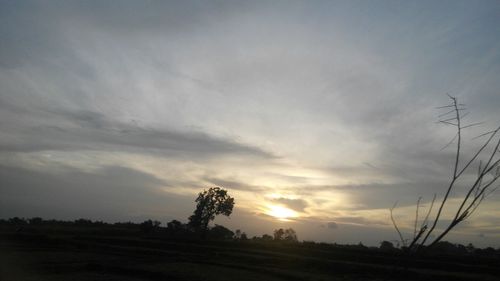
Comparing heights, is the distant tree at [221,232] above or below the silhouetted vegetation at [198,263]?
above

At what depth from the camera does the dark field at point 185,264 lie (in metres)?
26.9

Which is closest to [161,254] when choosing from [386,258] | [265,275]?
[265,275]

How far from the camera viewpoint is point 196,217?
260 ft

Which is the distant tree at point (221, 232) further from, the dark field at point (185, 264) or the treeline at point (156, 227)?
the dark field at point (185, 264)

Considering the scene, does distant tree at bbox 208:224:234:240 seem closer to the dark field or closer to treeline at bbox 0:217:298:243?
treeline at bbox 0:217:298:243

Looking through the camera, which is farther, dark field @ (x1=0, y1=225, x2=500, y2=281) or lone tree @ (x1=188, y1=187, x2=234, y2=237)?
lone tree @ (x1=188, y1=187, x2=234, y2=237)

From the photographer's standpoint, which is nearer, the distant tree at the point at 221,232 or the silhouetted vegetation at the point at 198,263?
the silhouetted vegetation at the point at 198,263

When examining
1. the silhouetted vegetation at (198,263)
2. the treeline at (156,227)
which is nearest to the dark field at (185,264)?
the silhouetted vegetation at (198,263)

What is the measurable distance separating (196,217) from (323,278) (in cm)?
5279

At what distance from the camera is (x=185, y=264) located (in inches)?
1292

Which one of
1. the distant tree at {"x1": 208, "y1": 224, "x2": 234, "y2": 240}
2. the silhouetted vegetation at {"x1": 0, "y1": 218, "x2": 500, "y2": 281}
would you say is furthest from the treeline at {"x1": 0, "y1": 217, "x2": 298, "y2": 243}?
the silhouetted vegetation at {"x1": 0, "y1": 218, "x2": 500, "y2": 281}

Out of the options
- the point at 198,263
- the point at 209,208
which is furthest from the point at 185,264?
the point at 209,208

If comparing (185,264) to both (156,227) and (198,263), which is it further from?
(156,227)

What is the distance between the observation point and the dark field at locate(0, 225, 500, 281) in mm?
26922
